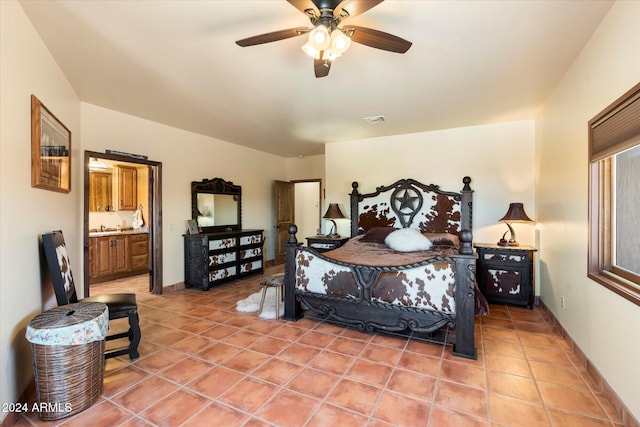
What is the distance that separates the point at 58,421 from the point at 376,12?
325 cm

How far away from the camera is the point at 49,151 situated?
2416mm

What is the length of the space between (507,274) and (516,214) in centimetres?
79

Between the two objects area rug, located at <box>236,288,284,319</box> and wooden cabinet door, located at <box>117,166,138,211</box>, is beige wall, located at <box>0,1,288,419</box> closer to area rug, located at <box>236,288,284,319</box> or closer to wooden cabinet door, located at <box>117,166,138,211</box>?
area rug, located at <box>236,288,284,319</box>

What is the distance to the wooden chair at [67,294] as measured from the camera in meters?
2.22

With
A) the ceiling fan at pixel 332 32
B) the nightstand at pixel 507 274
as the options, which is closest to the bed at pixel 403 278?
the nightstand at pixel 507 274

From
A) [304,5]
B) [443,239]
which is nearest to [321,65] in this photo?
[304,5]

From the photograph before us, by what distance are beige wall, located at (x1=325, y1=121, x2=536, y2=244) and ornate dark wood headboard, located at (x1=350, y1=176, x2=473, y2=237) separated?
0.15 metres

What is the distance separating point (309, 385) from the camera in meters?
2.15

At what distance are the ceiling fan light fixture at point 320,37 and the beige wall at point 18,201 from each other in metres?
1.80

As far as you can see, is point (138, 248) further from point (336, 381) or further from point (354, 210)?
point (336, 381)

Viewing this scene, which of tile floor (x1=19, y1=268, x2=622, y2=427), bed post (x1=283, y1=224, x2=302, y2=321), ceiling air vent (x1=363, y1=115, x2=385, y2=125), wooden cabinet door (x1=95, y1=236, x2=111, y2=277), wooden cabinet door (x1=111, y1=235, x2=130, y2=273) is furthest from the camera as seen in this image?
wooden cabinet door (x1=111, y1=235, x2=130, y2=273)

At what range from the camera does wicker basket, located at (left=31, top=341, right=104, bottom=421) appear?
1.76 meters

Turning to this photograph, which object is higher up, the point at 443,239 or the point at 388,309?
the point at 443,239

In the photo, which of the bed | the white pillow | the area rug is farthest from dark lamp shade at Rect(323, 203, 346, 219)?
the area rug
